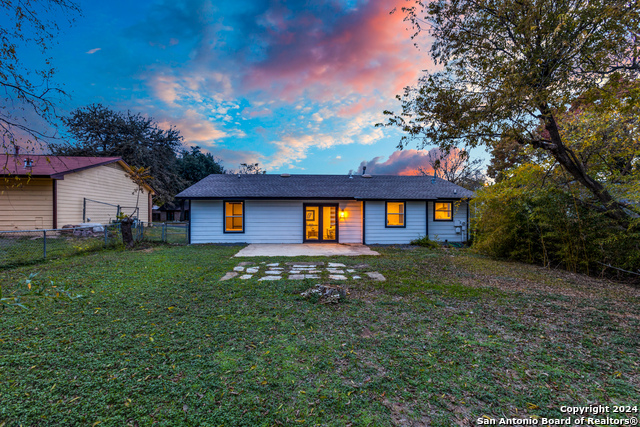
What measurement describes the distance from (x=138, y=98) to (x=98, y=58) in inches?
219

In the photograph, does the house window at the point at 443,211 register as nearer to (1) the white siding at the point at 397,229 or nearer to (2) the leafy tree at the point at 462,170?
(1) the white siding at the point at 397,229

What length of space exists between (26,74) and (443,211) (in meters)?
11.8

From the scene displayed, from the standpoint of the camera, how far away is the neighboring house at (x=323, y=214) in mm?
10156

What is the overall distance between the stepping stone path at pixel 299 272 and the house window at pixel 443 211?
6.12 meters

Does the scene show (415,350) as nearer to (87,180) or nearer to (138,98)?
(138,98)

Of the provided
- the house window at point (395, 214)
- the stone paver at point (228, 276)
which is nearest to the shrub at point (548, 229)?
the house window at point (395, 214)

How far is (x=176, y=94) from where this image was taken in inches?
401

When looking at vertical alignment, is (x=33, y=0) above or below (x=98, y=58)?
below

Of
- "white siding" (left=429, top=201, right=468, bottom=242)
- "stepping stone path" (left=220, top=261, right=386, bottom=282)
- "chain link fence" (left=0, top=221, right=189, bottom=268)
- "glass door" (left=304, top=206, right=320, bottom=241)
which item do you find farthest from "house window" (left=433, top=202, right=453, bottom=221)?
"chain link fence" (left=0, top=221, right=189, bottom=268)

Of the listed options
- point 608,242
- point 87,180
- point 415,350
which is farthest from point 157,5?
point 608,242

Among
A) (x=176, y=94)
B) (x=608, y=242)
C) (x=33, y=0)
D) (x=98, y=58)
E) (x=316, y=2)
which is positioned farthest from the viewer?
(x=176, y=94)

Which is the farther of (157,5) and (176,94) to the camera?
(176,94)

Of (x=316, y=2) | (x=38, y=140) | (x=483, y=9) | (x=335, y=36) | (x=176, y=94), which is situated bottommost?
(x=38, y=140)

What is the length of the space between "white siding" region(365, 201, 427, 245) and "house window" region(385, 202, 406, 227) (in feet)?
0.53
